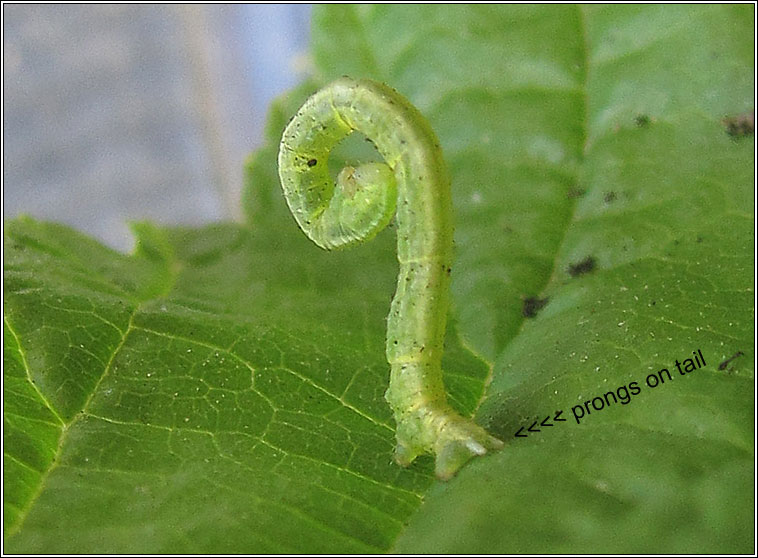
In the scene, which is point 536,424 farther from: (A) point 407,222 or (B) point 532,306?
(B) point 532,306

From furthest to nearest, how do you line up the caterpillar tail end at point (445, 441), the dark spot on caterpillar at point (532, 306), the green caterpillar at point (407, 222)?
the dark spot on caterpillar at point (532, 306), the green caterpillar at point (407, 222), the caterpillar tail end at point (445, 441)

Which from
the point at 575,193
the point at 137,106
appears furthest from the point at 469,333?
the point at 137,106

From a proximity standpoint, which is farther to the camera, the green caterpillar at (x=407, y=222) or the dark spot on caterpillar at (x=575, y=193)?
the dark spot on caterpillar at (x=575, y=193)

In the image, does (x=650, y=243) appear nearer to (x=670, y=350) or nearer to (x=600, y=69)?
(x=670, y=350)

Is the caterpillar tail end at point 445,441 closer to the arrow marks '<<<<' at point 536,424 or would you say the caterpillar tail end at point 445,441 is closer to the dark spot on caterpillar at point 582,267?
the arrow marks '<<<<' at point 536,424

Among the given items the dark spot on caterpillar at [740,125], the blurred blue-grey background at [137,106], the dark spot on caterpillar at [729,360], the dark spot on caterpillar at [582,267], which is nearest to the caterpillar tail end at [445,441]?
the dark spot on caterpillar at [729,360]

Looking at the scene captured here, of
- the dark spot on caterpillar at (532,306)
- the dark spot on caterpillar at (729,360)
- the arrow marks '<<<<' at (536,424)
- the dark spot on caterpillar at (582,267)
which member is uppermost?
the dark spot on caterpillar at (582,267)

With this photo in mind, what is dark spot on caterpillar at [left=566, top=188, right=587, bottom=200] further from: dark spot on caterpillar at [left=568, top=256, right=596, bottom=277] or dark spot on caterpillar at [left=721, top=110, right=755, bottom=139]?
dark spot on caterpillar at [left=721, top=110, right=755, bottom=139]
